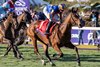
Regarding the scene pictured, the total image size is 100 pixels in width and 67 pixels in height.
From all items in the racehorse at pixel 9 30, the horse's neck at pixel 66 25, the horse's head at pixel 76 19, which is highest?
the horse's head at pixel 76 19

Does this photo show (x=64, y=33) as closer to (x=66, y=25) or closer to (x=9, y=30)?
(x=66, y=25)

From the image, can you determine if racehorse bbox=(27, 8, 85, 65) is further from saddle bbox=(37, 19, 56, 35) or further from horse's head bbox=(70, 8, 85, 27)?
saddle bbox=(37, 19, 56, 35)

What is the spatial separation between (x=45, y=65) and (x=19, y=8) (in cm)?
896

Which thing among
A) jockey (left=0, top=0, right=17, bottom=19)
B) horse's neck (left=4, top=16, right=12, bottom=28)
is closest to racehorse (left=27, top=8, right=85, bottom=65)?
horse's neck (left=4, top=16, right=12, bottom=28)

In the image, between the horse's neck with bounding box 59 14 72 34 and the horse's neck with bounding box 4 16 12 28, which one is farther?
the horse's neck with bounding box 4 16 12 28

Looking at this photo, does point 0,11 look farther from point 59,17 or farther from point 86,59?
point 86,59

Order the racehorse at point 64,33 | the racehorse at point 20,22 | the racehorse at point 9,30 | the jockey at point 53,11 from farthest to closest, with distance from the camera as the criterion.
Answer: the racehorse at point 20,22, the racehorse at point 9,30, the jockey at point 53,11, the racehorse at point 64,33

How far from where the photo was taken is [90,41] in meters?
23.2

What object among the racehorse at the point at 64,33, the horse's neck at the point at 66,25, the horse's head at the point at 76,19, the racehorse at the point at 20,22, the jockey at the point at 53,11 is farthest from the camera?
the racehorse at the point at 20,22

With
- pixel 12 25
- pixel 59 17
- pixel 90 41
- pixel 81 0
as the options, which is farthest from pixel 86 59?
pixel 81 0

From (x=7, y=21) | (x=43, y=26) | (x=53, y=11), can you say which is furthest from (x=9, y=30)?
(x=53, y=11)

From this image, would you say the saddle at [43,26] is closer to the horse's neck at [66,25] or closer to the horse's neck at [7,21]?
the horse's neck at [66,25]

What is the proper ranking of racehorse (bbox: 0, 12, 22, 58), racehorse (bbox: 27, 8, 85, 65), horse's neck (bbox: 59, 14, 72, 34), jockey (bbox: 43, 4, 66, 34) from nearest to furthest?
racehorse (bbox: 27, 8, 85, 65) < horse's neck (bbox: 59, 14, 72, 34) < jockey (bbox: 43, 4, 66, 34) < racehorse (bbox: 0, 12, 22, 58)

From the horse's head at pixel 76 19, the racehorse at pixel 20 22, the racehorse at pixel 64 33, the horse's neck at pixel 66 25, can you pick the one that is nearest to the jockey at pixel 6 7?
the racehorse at pixel 20 22
